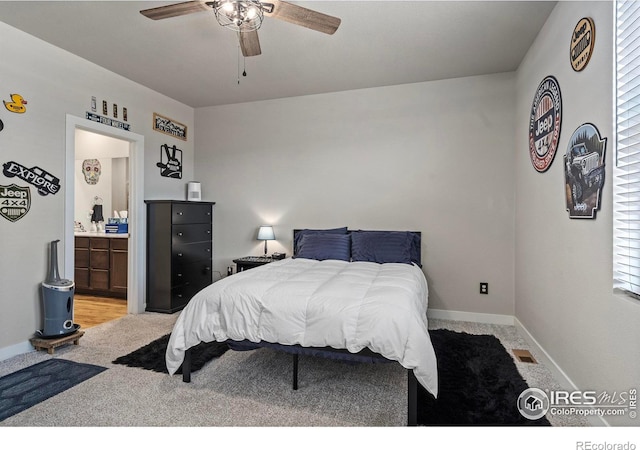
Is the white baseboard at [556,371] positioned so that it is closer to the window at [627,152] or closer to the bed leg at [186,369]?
the window at [627,152]

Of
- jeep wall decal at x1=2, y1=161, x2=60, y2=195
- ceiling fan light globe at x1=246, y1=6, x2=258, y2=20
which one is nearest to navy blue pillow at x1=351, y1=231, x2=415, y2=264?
ceiling fan light globe at x1=246, y1=6, x2=258, y2=20

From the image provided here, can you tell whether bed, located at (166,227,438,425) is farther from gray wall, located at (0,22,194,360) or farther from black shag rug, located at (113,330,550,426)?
gray wall, located at (0,22,194,360)

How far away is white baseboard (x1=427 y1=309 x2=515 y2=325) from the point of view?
3582 mm

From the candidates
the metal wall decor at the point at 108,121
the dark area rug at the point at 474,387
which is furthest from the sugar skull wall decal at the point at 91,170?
the dark area rug at the point at 474,387

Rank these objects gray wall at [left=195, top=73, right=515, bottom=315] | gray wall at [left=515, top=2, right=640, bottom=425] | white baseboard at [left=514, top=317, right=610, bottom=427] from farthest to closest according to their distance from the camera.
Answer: gray wall at [left=195, top=73, right=515, bottom=315] < white baseboard at [left=514, top=317, right=610, bottom=427] < gray wall at [left=515, top=2, right=640, bottom=425]

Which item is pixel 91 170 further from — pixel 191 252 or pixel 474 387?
pixel 474 387

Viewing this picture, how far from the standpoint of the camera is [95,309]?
406 centimetres

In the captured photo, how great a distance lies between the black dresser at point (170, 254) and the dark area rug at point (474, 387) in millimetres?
2976

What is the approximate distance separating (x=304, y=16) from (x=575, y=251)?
2229 millimetres

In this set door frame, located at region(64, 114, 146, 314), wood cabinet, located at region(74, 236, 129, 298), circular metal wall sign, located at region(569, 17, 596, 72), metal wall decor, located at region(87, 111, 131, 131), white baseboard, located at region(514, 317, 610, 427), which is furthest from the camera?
wood cabinet, located at region(74, 236, 129, 298)

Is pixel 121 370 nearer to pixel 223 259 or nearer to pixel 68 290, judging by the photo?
pixel 68 290

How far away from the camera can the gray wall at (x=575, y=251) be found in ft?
5.34

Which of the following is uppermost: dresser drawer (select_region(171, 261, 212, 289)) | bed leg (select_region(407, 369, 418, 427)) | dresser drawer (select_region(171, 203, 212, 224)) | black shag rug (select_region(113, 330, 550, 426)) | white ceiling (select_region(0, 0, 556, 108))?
white ceiling (select_region(0, 0, 556, 108))

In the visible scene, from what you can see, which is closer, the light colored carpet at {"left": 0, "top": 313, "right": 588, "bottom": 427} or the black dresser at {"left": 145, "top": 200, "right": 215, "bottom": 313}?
the light colored carpet at {"left": 0, "top": 313, "right": 588, "bottom": 427}
